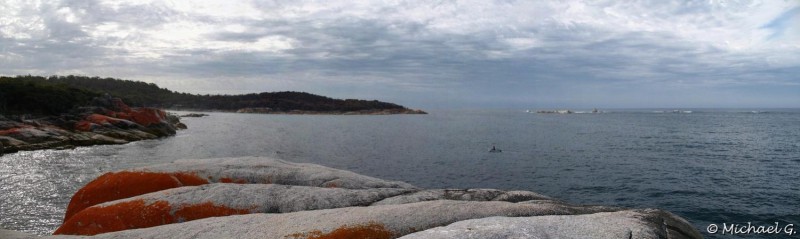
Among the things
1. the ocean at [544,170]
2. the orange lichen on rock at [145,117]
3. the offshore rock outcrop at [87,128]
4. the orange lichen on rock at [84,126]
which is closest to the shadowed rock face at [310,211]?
the ocean at [544,170]

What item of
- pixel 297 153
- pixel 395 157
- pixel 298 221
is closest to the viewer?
pixel 298 221

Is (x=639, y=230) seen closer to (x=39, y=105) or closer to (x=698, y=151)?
(x=698, y=151)

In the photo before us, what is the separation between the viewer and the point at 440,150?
63.2 metres

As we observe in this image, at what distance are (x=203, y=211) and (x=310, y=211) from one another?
4097mm

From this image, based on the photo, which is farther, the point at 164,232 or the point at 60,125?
the point at 60,125

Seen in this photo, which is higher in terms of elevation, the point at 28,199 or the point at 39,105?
the point at 39,105

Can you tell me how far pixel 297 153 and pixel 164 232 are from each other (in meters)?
49.4

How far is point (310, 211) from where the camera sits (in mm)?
14070

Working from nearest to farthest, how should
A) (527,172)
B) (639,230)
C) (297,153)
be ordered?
(639,230), (527,172), (297,153)

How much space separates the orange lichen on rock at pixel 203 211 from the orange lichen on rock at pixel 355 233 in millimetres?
5326

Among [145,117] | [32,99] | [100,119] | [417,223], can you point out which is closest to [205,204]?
[417,223]

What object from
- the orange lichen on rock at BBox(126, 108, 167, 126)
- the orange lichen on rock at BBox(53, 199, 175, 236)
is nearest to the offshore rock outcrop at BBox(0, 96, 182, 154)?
the orange lichen on rock at BBox(126, 108, 167, 126)

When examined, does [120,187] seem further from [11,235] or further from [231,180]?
[11,235]

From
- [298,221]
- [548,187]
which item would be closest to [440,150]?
[548,187]
